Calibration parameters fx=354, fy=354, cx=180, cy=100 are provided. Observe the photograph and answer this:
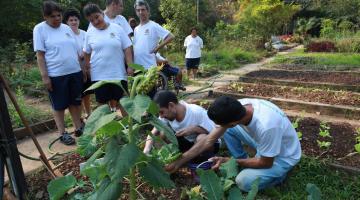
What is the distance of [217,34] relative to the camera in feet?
62.6

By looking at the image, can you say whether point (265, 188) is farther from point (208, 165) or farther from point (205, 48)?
point (205, 48)

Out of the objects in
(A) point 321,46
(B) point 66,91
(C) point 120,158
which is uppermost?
(C) point 120,158

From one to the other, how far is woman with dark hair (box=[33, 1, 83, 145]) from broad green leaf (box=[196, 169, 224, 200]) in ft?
8.54

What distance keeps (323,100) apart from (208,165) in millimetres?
3796

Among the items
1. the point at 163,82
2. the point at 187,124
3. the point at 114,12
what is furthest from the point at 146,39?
the point at 187,124

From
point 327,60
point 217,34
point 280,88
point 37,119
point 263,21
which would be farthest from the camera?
point 217,34

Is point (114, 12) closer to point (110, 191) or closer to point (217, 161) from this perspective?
point (217, 161)

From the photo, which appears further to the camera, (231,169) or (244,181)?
(244,181)

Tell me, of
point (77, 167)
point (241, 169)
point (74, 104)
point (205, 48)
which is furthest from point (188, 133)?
point (205, 48)

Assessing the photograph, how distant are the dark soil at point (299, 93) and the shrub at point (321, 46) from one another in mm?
8625

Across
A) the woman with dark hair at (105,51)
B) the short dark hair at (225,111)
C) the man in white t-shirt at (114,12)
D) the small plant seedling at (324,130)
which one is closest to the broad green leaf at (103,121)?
the short dark hair at (225,111)

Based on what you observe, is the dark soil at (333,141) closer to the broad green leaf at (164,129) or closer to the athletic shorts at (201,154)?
the athletic shorts at (201,154)

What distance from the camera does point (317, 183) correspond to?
3.29 m

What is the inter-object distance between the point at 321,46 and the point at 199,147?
1364cm
